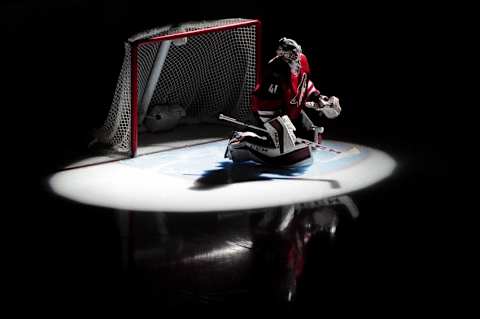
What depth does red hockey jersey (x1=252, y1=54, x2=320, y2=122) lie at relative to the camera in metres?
6.23

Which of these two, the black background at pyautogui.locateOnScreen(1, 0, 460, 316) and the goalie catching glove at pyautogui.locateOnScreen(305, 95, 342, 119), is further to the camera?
the black background at pyautogui.locateOnScreen(1, 0, 460, 316)

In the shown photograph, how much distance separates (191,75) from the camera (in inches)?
291

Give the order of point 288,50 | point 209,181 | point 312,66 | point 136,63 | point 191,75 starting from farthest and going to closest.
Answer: point 312,66 → point 191,75 → point 136,63 → point 288,50 → point 209,181

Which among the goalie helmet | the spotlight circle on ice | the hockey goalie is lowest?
the spotlight circle on ice

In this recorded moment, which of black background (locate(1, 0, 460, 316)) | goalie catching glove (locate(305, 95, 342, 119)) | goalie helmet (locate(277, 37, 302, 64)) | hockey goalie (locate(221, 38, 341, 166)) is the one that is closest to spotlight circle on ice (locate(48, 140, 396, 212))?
hockey goalie (locate(221, 38, 341, 166))

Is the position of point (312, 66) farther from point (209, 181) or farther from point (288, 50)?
point (209, 181)

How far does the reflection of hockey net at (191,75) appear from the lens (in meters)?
6.70

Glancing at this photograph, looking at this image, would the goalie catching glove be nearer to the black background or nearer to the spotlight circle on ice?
the spotlight circle on ice

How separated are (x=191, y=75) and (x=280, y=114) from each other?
128 cm

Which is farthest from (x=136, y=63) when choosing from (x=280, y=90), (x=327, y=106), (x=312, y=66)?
(x=312, y=66)

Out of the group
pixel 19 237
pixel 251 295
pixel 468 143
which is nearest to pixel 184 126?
pixel 468 143

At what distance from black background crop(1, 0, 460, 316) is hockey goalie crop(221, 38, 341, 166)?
652 mm

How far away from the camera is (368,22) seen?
352 inches

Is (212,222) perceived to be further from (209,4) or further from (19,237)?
(209,4)
